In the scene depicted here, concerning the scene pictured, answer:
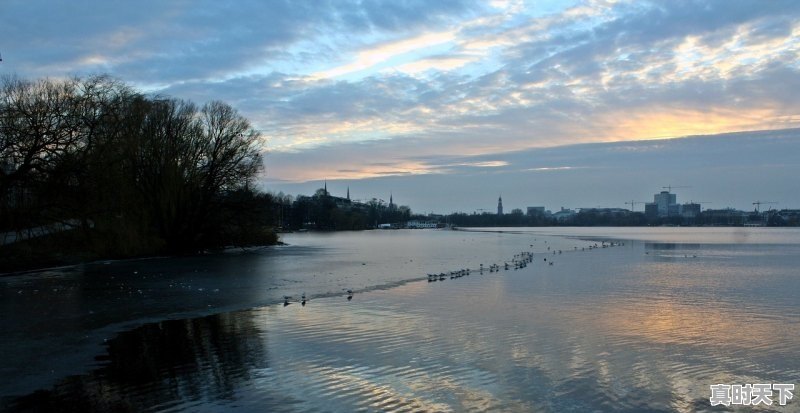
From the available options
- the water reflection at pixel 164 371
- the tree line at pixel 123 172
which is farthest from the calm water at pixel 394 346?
the tree line at pixel 123 172

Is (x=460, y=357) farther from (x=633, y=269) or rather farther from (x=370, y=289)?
(x=633, y=269)

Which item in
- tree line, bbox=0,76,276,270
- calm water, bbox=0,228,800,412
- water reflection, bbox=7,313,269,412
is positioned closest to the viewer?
water reflection, bbox=7,313,269,412

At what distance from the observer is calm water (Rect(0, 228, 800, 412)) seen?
31.3 ft

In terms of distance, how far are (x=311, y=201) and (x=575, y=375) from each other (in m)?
169

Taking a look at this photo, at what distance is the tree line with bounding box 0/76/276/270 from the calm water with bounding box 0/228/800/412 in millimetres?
7529

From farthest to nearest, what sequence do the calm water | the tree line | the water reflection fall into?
the tree line, the calm water, the water reflection

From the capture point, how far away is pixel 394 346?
43.5 ft

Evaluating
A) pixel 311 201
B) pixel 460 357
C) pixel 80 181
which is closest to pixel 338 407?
pixel 460 357

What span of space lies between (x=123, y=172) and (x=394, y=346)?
102 feet

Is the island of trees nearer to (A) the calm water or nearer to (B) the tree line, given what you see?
(B) the tree line

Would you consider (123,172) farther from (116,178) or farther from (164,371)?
(164,371)

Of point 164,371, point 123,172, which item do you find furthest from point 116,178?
point 164,371

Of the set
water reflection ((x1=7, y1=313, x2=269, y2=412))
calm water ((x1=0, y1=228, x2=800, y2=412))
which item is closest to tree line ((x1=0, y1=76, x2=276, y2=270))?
calm water ((x1=0, y1=228, x2=800, y2=412))

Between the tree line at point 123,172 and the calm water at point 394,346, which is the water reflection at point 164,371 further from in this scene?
the tree line at point 123,172
